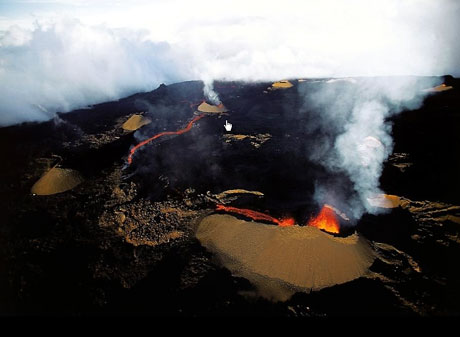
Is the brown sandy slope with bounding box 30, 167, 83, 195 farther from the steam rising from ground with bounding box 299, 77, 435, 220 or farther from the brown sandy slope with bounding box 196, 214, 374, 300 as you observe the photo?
the steam rising from ground with bounding box 299, 77, 435, 220

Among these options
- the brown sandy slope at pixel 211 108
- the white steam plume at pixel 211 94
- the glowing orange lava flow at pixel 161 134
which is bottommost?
the glowing orange lava flow at pixel 161 134

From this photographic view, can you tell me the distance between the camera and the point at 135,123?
2875 cm

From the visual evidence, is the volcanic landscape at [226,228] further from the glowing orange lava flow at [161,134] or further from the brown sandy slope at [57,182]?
the glowing orange lava flow at [161,134]

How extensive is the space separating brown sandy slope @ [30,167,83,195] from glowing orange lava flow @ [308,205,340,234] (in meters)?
15.8

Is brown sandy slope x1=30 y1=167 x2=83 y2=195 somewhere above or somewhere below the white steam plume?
below

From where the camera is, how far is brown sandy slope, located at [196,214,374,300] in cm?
933

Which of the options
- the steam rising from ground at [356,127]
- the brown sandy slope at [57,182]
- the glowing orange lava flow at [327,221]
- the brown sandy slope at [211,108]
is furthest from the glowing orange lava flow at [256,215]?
the brown sandy slope at [211,108]

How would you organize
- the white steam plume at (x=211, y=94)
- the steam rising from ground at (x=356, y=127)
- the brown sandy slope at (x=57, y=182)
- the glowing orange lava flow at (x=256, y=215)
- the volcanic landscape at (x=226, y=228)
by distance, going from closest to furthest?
the volcanic landscape at (x=226, y=228), the glowing orange lava flow at (x=256, y=215), the steam rising from ground at (x=356, y=127), the brown sandy slope at (x=57, y=182), the white steam plume at (x=211, y=94)

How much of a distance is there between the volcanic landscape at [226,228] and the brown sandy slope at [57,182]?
0.27 ft

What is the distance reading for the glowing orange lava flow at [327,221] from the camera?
11923mm

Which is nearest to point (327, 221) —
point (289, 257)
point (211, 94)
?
point (289, 257)

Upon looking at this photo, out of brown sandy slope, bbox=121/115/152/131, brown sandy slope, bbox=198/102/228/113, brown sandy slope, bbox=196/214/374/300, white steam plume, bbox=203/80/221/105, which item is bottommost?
brown sandy slope, bbox=196/214/374/300

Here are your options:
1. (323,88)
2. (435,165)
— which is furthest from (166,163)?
(323,88)

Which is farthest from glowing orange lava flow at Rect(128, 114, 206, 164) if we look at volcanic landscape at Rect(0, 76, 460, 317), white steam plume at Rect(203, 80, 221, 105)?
white steam plume at Rect(203, 80, 221, 105)
